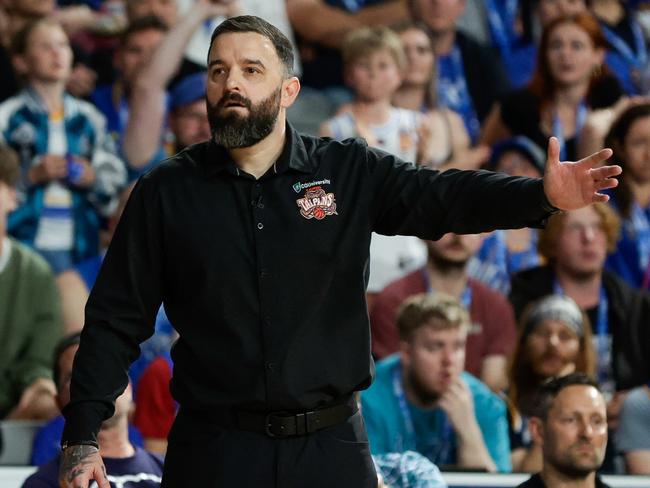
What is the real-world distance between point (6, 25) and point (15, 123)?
27.1 inches

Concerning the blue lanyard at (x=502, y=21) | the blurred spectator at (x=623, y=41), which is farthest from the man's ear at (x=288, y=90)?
the blurred spectator at (x=623, y=41)

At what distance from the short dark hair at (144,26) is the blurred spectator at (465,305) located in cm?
182

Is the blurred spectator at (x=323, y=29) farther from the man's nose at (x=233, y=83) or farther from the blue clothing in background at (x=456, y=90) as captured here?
the man's nose at (x=233, y=83)

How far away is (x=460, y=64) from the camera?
6.39 m

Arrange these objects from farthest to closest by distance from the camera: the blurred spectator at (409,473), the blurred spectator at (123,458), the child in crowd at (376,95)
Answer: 1. the child in crowd at (376,95)
2. the blurred spectator at (123,458)
3. the blurred spectator at (409,473)

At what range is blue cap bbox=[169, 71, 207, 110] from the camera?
5922mm

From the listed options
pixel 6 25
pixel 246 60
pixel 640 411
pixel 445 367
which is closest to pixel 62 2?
pixel 6 25

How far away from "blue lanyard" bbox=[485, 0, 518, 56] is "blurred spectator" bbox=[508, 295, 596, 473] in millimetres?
1856

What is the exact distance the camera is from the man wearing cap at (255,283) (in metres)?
2.50

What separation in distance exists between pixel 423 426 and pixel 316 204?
2.46 metres

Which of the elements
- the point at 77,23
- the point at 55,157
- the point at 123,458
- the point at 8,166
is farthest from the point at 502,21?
the point at 123,458

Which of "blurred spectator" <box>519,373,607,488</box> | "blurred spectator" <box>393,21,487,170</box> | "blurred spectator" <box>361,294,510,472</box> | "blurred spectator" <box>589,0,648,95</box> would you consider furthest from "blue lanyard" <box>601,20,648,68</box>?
"blurred spectator" <box>519,373,607,488</box>

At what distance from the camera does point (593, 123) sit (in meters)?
6.11

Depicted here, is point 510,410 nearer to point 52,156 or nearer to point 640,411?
point 640,411
